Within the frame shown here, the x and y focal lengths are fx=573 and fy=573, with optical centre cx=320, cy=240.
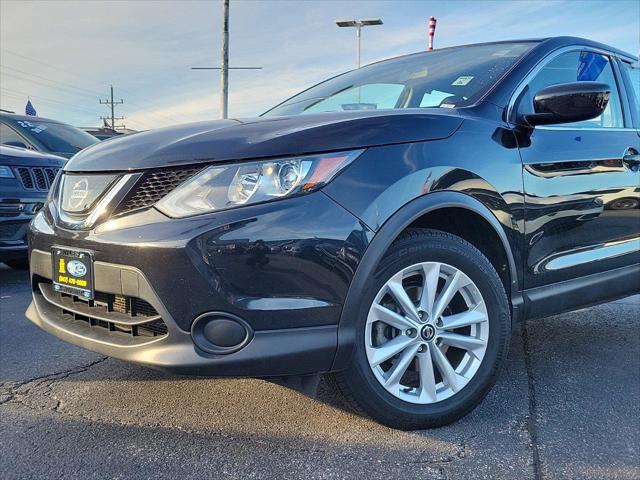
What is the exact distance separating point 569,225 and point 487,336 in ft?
2.56

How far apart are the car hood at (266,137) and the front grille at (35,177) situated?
9.15 feet

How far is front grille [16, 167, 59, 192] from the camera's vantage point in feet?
15.8

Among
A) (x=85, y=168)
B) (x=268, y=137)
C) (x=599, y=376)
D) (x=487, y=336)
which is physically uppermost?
(x=268, y=137)

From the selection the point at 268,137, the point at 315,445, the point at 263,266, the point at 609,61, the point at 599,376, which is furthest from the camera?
the point at 609,61

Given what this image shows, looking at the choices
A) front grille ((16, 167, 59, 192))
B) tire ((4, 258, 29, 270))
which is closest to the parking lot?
front grille ((16, 167, 59, 192))

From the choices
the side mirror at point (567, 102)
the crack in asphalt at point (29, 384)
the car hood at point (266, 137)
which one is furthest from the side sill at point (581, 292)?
the crack in asphalt at point (29, 384)

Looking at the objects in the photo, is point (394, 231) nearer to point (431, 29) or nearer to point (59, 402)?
point (59, 402)

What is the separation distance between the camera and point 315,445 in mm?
2176

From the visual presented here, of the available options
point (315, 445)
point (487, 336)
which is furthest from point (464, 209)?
point (315, 445)

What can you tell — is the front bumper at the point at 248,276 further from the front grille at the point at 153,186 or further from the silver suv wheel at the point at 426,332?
the silver suv wheel at the point at 426,332

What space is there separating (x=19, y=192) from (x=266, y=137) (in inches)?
138

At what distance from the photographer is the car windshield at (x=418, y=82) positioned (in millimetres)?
2777

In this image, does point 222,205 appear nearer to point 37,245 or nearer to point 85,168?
point 85,168

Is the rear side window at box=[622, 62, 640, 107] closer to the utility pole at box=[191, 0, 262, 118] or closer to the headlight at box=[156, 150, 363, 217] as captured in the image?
the headlight at box=[156, 150, 363, 217]
